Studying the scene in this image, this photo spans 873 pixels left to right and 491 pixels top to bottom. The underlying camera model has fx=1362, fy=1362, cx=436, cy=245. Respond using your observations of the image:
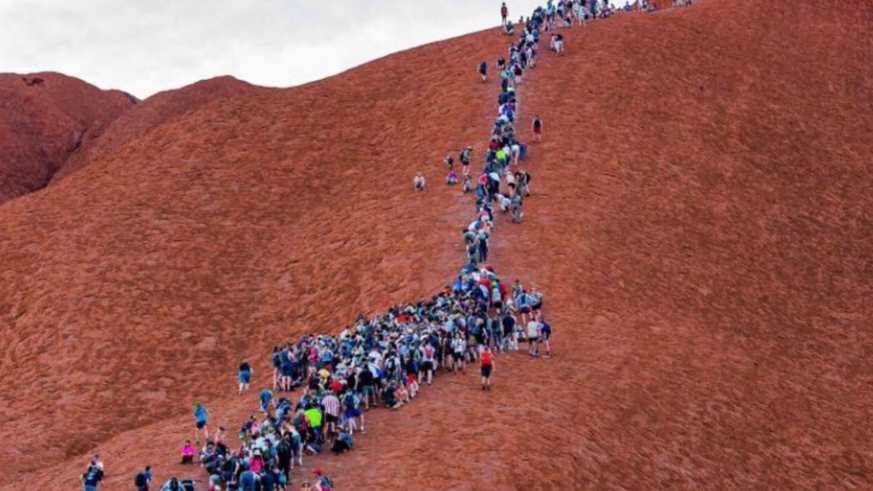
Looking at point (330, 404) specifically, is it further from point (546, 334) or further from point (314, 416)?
point (546, 334)

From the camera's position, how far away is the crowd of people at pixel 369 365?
36.4 meters

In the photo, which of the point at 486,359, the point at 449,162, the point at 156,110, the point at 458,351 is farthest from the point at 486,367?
the point at 156,110

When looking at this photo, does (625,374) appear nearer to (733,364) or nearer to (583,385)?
(583,385)

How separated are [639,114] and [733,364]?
1089 inches

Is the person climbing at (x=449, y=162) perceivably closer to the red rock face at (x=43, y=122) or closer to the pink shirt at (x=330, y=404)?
the pink shirt at (x=330, y=404)

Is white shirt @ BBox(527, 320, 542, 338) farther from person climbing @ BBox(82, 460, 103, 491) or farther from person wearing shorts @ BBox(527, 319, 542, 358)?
person climbing @ BBox(82, 460, 103, 491)

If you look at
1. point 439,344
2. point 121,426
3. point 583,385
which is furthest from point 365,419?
point 121,426

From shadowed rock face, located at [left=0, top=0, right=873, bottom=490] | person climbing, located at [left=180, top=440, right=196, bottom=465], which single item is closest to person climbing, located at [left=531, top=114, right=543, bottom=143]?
shadowed rock face, located at [left=0, top=0, right=873, bottom=490]

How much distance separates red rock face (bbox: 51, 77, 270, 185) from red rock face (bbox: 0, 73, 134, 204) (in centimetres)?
171

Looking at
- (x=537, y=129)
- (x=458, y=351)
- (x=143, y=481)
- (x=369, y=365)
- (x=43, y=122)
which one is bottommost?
(x=143, y=481)

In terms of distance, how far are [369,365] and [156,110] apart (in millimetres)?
83684

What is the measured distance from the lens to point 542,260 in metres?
57.9

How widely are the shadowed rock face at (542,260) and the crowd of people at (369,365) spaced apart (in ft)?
2.96

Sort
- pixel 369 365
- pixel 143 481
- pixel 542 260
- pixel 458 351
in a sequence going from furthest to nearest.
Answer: pixel 542 260 < pixel 458 351 < pixel 369 365 < pixel 143 481
